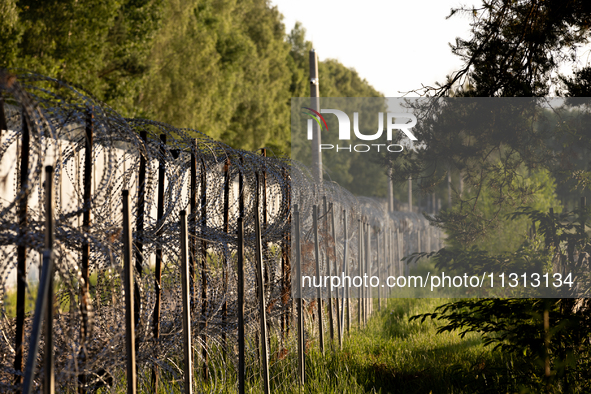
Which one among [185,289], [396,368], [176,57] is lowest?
[396,368]

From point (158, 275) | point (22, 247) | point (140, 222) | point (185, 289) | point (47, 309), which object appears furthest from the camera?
point (158, 275)

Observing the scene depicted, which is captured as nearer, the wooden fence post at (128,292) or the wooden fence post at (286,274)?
the wooden fence post at (128,292)

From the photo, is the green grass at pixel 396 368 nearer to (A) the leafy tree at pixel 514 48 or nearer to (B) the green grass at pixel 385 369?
(B) the green grass at pixel 385 369

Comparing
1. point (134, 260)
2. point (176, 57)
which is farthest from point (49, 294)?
point (176, 57)

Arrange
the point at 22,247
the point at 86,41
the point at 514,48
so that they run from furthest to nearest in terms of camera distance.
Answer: the point at 86,41 < the point at 514,48 < the point at 22,247

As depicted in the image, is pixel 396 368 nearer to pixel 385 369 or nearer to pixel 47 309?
pixel 385 369

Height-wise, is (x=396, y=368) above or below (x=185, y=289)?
below

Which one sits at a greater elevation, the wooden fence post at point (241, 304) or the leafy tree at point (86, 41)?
the leafy tree at point (86, 41)

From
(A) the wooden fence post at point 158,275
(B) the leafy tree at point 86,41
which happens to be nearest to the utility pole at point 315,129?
(A) the wooden fence post at point 158,275

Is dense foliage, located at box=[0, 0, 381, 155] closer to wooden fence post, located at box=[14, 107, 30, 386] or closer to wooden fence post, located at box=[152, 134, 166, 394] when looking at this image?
wooden fence post, located at box=[152, 134, 166, 394]

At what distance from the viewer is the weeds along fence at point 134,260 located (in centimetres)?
223

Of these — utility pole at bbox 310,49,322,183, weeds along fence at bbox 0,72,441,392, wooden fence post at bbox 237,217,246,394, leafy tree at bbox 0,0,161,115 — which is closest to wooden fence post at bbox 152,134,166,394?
weeds along fence at bbox 0,72,441,392

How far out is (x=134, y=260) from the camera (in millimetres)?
3178

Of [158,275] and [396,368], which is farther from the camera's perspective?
[396,368]
